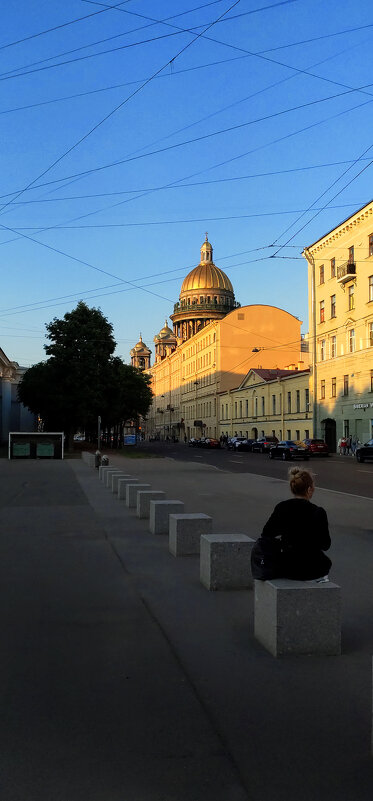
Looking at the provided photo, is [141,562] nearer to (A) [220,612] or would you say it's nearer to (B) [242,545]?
(B) [242,545]

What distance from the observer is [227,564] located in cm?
710

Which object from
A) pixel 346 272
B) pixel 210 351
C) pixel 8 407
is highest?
pixel 210 351

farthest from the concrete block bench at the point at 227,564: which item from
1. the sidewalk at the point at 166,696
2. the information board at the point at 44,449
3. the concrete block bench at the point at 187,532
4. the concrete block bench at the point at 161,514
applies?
the information board at the point at 44,449

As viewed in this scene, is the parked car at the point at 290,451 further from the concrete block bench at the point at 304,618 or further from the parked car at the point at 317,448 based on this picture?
the concrete block bench at the point at 304,618

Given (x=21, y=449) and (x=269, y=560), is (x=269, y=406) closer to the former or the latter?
(x=21, y=449)

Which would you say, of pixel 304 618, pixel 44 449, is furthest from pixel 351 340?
pixel 304 618

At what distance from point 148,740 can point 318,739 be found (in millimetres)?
890

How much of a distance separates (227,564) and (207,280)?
421ft

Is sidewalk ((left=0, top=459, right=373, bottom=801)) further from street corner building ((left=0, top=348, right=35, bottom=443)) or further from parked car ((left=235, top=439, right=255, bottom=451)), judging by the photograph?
street corner building ((left=0, top=348, right=35, bottom=443))

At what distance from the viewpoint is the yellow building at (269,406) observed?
2416 inches

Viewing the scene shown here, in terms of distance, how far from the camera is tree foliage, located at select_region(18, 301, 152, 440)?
5462cm

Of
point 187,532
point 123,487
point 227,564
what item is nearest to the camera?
point 227,564

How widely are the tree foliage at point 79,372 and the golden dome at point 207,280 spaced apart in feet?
251

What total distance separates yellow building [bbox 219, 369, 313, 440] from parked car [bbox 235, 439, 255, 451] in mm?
3377
